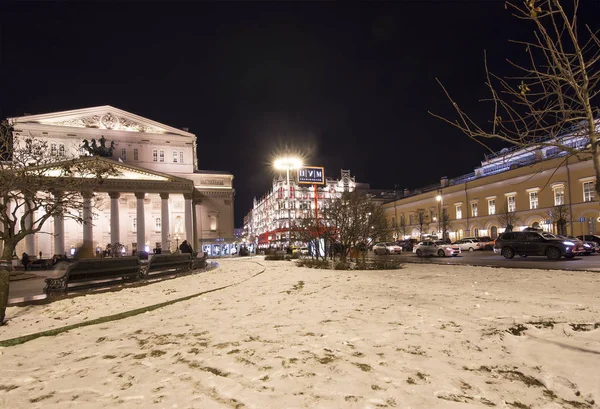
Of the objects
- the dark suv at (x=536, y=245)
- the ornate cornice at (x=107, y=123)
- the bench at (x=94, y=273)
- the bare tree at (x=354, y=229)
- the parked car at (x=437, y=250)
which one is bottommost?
the parked car at (x=437, y=250)

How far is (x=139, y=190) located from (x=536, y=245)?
141 feet

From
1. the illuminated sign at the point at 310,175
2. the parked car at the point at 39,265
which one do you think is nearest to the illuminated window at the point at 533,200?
the illuminated sign at the point at 310,175

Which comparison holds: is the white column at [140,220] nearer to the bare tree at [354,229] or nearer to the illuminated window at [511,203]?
the bare tree at [354,229]

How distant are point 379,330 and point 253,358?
1863mm

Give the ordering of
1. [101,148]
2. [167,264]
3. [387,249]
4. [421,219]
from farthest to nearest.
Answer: [421,219] < [101,148] < [387,249] < [167,264]

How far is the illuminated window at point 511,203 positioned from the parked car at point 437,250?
80.0 feet

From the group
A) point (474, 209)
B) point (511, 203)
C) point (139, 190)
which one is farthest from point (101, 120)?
point (511, 203)

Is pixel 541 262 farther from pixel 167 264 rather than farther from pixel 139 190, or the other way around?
pixel 139 190

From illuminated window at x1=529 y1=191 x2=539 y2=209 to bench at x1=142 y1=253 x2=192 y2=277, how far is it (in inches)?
1788

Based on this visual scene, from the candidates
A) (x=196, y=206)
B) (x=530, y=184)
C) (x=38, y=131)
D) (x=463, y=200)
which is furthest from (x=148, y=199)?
(x=530, y=184)

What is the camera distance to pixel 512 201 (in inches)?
1907

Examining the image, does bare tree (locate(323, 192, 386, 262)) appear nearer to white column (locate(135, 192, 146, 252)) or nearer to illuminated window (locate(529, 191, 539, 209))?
white column (locate(135, 192, 146, 252))

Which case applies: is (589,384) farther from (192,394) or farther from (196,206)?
(196,206)

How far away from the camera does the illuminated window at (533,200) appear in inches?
1768
